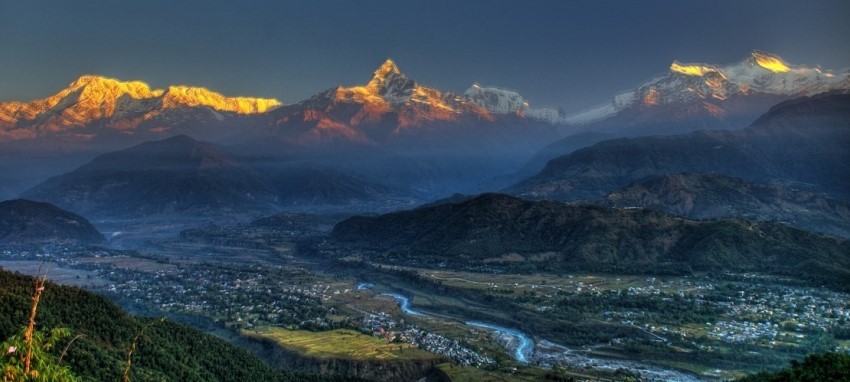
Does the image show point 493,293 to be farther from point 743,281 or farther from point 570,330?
point 743,281

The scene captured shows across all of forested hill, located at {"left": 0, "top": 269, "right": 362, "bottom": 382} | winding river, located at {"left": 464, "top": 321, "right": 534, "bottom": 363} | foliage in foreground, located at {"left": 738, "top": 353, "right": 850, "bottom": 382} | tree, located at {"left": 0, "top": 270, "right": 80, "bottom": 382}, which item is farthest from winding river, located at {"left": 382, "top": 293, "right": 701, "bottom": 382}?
tree, located at {"left": 0, "top": 270, "right": 80, "bottom": 382}

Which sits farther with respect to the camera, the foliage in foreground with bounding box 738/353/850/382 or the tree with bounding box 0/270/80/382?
the foliage in foreground with bounding box 738/353/850/382

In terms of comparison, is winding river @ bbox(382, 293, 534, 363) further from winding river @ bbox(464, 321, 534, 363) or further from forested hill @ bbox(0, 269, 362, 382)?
forested hill @ bbox(0, 269, 362, 382)

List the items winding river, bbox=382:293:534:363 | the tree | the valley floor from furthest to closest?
winding river, bbox=382:293:534:363, the valley floor, the tree

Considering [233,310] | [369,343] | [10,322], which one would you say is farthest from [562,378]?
[233,310]

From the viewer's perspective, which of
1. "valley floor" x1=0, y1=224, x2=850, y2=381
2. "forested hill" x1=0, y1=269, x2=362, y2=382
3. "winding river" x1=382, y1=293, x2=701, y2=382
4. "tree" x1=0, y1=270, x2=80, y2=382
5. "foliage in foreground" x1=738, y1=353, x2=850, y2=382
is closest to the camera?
"tree" x1=0, y1=270, x2=80, y2=382

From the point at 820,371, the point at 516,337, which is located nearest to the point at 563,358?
the point at 516,337

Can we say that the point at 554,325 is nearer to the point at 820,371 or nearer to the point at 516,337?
the point at 516,337

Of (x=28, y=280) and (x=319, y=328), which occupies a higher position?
(x=28, y=280)

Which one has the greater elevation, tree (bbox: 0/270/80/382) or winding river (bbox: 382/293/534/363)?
tree (bbox: 0/270/80/382)
